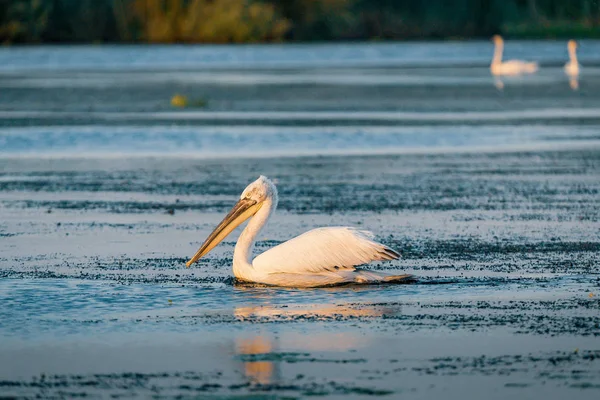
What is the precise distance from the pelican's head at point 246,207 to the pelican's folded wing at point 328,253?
2.97 ft

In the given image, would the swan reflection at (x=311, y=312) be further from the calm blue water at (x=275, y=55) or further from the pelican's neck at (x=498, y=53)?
the calm blue water at (x=275, y=55)

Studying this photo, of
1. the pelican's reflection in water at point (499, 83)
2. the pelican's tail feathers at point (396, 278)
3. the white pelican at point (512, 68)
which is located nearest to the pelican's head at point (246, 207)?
the pelican's tail feathers at point (396, 278)

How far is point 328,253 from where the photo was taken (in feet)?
33.5

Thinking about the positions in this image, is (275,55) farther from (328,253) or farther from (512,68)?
(328,253)

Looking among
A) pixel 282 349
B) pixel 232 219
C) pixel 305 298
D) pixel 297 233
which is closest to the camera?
pixel 282 349

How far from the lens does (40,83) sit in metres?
39.4

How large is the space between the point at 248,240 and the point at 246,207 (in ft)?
1.84

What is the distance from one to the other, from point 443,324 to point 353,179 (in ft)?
26.9

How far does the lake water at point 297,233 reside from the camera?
Answer: 25.2 ft

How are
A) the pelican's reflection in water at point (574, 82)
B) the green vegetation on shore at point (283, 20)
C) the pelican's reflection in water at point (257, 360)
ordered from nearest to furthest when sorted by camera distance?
the pelican's reflection in water at point (257, 360)
the pelican's reflection in water at point (574, 82)
the green vegetation on shore at point (283, 20)

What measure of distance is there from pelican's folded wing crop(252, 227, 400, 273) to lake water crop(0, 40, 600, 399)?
180mm

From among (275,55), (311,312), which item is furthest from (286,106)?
(275,55)

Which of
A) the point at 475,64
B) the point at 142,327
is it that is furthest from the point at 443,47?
the point at 142,327

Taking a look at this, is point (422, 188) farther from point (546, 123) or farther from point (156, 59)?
point (156, 59)
